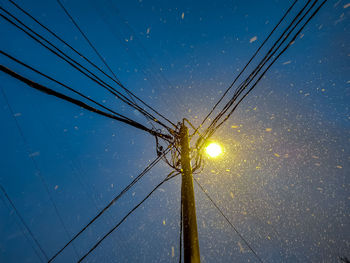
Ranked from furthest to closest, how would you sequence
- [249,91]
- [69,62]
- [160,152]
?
[160,152] → [249,91] → [69,62]

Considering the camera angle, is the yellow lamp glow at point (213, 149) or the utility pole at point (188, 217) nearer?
the utility pole at point (188, 217)

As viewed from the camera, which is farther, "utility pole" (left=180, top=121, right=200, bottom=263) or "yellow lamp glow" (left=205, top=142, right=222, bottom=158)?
"yellow lamp glow" (left=205, top=142, right=222, bottom=158)

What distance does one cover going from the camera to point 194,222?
10.0 feet

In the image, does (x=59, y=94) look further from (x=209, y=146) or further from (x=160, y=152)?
(x=209, y=146)

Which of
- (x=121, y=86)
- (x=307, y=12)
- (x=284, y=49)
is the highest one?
(x=121, y=86)

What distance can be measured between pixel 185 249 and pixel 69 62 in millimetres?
3760

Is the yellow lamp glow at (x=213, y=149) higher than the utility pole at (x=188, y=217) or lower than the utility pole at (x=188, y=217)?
higher

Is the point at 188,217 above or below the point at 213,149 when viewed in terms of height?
below

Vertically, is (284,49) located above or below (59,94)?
below

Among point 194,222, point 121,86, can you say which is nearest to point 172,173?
point 194,222

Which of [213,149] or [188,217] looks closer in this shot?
[188,217]

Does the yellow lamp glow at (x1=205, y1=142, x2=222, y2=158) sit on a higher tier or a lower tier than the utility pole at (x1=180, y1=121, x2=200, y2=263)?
higher

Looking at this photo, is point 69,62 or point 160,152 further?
point 160,152

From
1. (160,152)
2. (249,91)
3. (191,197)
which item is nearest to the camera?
(191,197)
